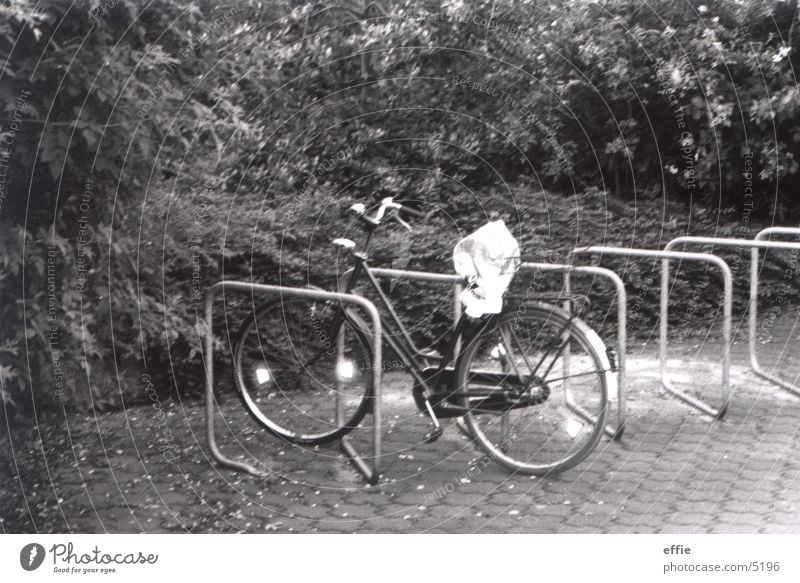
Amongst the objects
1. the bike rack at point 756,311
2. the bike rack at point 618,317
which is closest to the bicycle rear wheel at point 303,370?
the bike rack at point 618,317

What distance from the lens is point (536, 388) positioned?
→ 358cm

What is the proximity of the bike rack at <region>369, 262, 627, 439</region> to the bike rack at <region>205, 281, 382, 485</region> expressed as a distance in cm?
22

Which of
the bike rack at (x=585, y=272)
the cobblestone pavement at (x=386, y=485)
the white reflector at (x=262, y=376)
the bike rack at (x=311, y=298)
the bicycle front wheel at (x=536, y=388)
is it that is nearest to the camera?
the cobblestone pavement at (x=386, y=485)

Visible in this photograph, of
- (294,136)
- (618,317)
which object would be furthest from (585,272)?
(294,136)

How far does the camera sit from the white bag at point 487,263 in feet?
11.6

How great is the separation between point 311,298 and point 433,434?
0.69 meters

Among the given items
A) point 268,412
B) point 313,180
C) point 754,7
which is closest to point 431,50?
point 313,180

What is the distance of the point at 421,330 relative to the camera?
3.67 m

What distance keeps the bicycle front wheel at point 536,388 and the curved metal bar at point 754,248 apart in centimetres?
73

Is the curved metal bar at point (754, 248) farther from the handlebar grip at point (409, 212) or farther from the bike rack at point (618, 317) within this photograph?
the handlebar grip at point (409, 212)

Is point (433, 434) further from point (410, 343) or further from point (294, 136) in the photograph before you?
point (294, 136)

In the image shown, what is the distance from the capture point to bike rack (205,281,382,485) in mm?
3340
